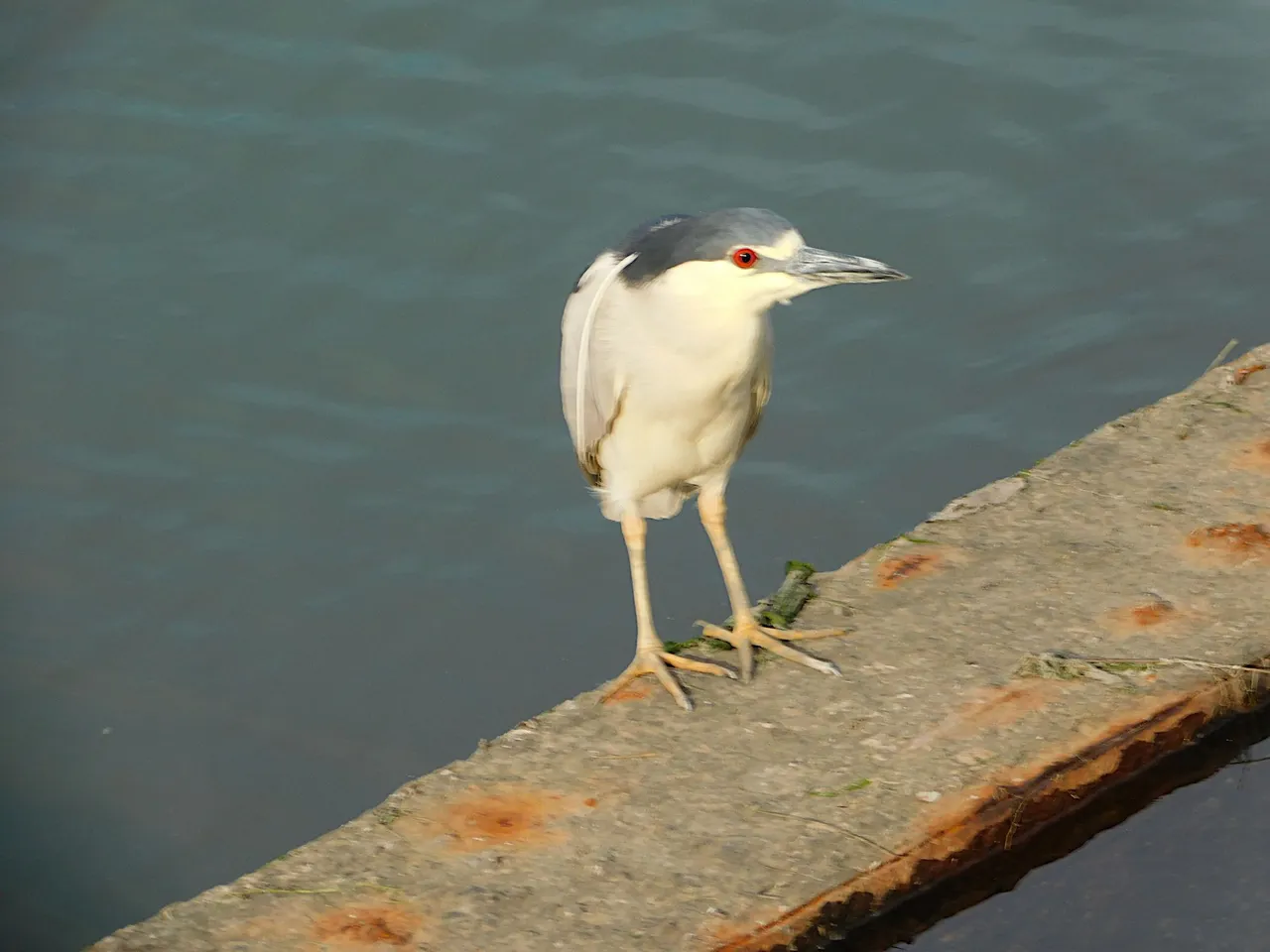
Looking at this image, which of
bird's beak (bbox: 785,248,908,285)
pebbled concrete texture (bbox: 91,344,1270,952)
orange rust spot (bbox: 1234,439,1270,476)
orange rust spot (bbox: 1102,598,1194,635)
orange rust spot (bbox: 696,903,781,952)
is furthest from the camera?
orange rust spot (bbox: 1234,439,1270,476)

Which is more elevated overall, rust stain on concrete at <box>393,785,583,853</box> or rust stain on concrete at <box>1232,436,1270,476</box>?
rust stain on concrete at <box>1232,436,1270,476</box>

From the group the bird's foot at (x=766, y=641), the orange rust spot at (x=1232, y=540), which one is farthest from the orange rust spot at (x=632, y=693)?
the orange rust spot at (x=1232, y=540)

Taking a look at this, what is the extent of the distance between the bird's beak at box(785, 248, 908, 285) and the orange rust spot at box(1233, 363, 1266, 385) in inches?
75.3

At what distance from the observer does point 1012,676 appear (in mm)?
4219

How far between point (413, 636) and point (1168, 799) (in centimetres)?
324

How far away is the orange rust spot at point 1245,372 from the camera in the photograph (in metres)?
5.40

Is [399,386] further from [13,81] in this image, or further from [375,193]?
[13,81]

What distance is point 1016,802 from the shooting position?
3865 millimetres

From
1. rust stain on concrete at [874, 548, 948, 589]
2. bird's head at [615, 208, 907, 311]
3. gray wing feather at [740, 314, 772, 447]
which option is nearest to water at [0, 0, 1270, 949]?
rust stain on concrete at [874, 548, 948, 589]

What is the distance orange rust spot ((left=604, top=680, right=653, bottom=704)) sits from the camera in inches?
174

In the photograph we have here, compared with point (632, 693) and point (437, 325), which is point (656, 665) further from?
point (437, 325)

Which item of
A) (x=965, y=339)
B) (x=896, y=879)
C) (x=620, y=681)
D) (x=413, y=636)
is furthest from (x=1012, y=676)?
(x=965, y=339)

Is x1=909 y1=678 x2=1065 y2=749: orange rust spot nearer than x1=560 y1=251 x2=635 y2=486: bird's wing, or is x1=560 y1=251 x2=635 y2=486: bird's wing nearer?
x1=909 y1=678 x2=1065 y2=749: orange rust spot

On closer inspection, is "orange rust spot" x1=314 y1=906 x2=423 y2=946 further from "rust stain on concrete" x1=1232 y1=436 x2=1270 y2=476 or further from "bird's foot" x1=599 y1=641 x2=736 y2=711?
"rust stain on concrete" x1=1232 y1=436 x2=1270 y2=476
